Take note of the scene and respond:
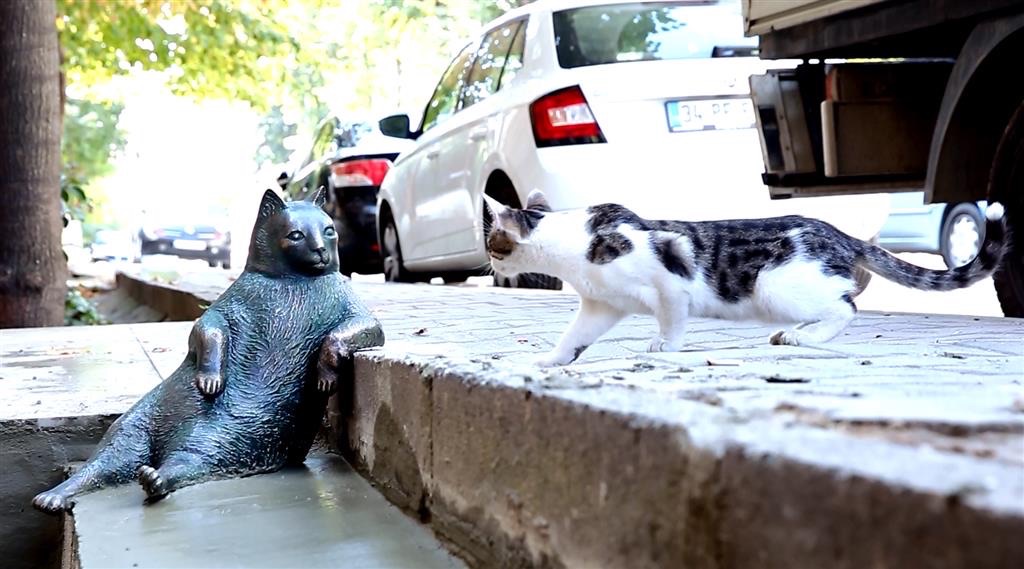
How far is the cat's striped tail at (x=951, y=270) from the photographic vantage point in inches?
138

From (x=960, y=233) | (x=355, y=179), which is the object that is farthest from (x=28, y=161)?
(x=960, y=233)

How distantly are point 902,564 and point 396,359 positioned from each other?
5.54 feet

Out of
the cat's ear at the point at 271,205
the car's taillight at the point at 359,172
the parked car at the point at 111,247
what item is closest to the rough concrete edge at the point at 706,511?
the cat's ear at the point at 271,205

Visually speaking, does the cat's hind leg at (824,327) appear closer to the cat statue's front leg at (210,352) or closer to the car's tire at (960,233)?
the cat statue's front leg at (210,352)

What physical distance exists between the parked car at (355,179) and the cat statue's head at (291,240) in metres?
8.29

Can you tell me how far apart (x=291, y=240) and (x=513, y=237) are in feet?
2.76

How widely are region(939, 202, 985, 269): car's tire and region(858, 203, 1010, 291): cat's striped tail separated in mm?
7157

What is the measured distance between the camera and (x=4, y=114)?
7145mm

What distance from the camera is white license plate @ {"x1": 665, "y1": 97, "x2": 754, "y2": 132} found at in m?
6.19

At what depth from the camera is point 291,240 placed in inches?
116

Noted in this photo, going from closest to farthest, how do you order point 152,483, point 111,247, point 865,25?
point 152,483, point 865,25, point 111,247

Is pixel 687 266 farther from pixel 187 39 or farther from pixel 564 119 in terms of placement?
pixel 187 39

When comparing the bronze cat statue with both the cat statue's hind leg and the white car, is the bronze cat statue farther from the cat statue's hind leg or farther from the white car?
the white car

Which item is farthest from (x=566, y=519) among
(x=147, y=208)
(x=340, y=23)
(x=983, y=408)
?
(x=147, y=208)
